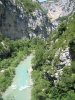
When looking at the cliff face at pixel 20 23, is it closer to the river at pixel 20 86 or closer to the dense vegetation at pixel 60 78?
the river at pixel 20 86

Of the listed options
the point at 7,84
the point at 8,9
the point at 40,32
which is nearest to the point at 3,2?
the point at 8,9

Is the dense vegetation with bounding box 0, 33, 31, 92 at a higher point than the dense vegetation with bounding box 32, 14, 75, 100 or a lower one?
higher

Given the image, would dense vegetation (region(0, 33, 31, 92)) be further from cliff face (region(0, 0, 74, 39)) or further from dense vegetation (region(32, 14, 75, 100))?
dense vegetation (region(32, 14, 75, 100))

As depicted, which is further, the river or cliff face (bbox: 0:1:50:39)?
cliff face (bbox: 0:1:50:39)

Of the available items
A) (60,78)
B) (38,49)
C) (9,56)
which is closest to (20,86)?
(60,78)

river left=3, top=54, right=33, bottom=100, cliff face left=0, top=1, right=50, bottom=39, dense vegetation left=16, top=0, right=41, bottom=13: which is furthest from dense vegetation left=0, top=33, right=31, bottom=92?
dense vegetation left=16, top=0, right=41, bottom=13

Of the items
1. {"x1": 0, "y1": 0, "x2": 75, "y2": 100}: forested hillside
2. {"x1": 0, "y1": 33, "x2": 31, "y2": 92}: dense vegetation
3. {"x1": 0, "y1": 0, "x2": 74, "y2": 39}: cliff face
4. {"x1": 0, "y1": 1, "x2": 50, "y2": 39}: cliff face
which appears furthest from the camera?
{"x1": 0, "y1": 1, "x2": 50, "y2": 39}: cliff face

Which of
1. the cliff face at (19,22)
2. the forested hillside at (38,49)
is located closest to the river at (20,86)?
the forested hillside at (38,49)

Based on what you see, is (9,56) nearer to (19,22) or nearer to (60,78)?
(19,22)
